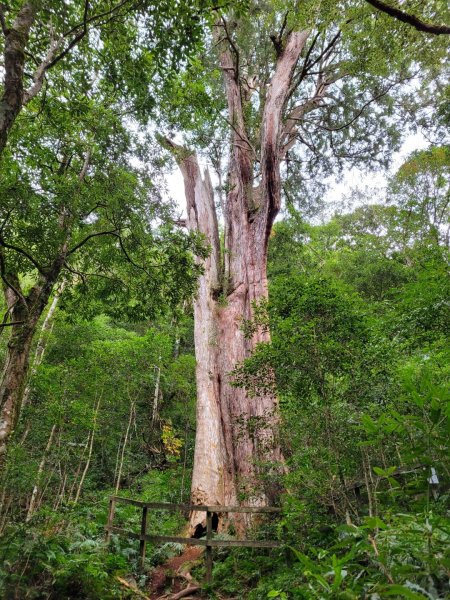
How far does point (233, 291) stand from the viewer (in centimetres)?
927

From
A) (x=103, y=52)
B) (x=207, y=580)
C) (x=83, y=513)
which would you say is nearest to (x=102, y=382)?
(x=83, y=513)

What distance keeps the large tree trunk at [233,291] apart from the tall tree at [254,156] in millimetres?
25

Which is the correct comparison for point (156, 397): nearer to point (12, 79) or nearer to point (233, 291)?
point (233, 291)

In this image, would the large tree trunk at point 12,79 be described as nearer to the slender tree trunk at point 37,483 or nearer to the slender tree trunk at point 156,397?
the slender tree trunk at point 37,483

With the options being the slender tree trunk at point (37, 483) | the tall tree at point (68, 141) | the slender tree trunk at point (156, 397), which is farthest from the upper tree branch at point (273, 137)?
the slender tree trunk at point (37, 483)

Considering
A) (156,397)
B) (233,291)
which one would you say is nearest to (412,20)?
(233,291)

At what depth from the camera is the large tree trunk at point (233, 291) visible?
288 inches

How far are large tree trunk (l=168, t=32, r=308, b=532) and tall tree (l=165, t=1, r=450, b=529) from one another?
0.02 metres

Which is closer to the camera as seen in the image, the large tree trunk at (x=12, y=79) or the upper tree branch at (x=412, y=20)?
the large tree trunk at (x=12, y=79)

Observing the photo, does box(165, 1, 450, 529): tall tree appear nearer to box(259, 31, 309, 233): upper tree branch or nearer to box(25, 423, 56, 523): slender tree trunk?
box(259, 31, 309, 233): upper tree branch

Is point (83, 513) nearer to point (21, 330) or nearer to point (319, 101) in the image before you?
point (21, 330)

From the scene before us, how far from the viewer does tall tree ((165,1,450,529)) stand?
6.38 m

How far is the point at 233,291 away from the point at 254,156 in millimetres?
3778

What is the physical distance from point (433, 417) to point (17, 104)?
393 centimetres
